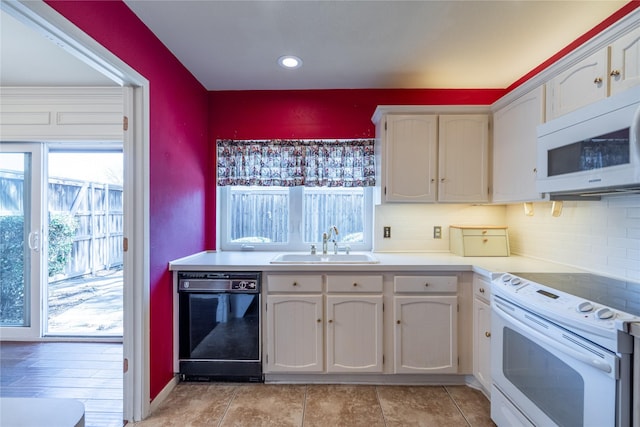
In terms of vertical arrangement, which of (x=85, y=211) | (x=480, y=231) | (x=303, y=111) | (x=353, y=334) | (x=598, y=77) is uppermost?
(x=303, y=111)

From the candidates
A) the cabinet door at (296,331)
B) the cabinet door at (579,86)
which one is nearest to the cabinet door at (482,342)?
the cabinet door at (296,331)

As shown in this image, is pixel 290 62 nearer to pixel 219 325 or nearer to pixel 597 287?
pixel 219 325

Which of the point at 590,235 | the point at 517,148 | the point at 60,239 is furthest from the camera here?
the point at 60,239

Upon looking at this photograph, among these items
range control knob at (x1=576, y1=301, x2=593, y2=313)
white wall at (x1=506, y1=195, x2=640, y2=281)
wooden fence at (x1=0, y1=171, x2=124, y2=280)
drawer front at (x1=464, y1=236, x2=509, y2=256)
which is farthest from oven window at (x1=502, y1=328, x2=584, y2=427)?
wooden fence at (x1=0, y1=171, x2=124, y2=280)

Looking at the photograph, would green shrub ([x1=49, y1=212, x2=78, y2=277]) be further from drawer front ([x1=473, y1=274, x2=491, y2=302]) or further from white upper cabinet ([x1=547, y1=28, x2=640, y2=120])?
white upper cabinet ([x1=547, y1=28, x2=640, y2=120])

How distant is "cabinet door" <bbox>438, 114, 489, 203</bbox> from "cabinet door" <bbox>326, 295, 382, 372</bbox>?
1.11m

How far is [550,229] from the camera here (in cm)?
222

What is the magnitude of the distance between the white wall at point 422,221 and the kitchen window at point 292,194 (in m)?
0.19

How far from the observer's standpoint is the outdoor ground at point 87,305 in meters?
2.98

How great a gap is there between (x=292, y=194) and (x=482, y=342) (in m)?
1.94

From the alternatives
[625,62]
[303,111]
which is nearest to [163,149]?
[303,111]

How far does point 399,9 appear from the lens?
67.0 inches

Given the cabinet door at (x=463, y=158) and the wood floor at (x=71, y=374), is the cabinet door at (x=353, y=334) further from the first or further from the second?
the wood floor at (x=71, y=374)

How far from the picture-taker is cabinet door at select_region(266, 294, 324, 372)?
215cm
